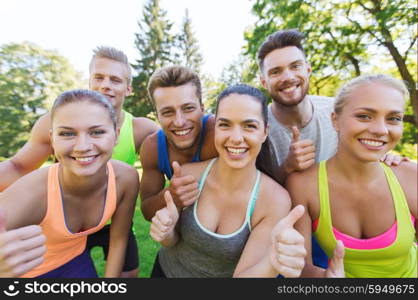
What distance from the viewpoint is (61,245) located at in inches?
87.7

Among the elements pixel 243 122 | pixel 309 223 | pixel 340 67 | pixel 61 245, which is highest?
pixel 340 67

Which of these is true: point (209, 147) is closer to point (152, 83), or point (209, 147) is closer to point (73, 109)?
point (152, 83)

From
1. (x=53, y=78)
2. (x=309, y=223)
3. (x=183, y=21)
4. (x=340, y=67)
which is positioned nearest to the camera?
(x=309, y=223)

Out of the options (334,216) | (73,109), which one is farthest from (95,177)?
(334,216)

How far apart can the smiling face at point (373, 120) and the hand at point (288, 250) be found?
773 mm

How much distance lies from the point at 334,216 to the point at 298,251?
667 millimetres

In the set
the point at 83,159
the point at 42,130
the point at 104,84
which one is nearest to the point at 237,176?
the point at 83,159

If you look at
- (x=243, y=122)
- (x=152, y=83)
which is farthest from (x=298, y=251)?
(x=152, y=83)

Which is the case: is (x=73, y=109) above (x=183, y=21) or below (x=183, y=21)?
below

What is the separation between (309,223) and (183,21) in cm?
4454

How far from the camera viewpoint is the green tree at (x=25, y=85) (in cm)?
1986

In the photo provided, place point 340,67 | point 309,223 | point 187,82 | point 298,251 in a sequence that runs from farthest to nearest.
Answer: point 340,67 → point 187,82 → point 309,223 → point 298,251

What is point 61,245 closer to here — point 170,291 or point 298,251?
point 170,291

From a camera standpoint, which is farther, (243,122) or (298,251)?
(243,122)
